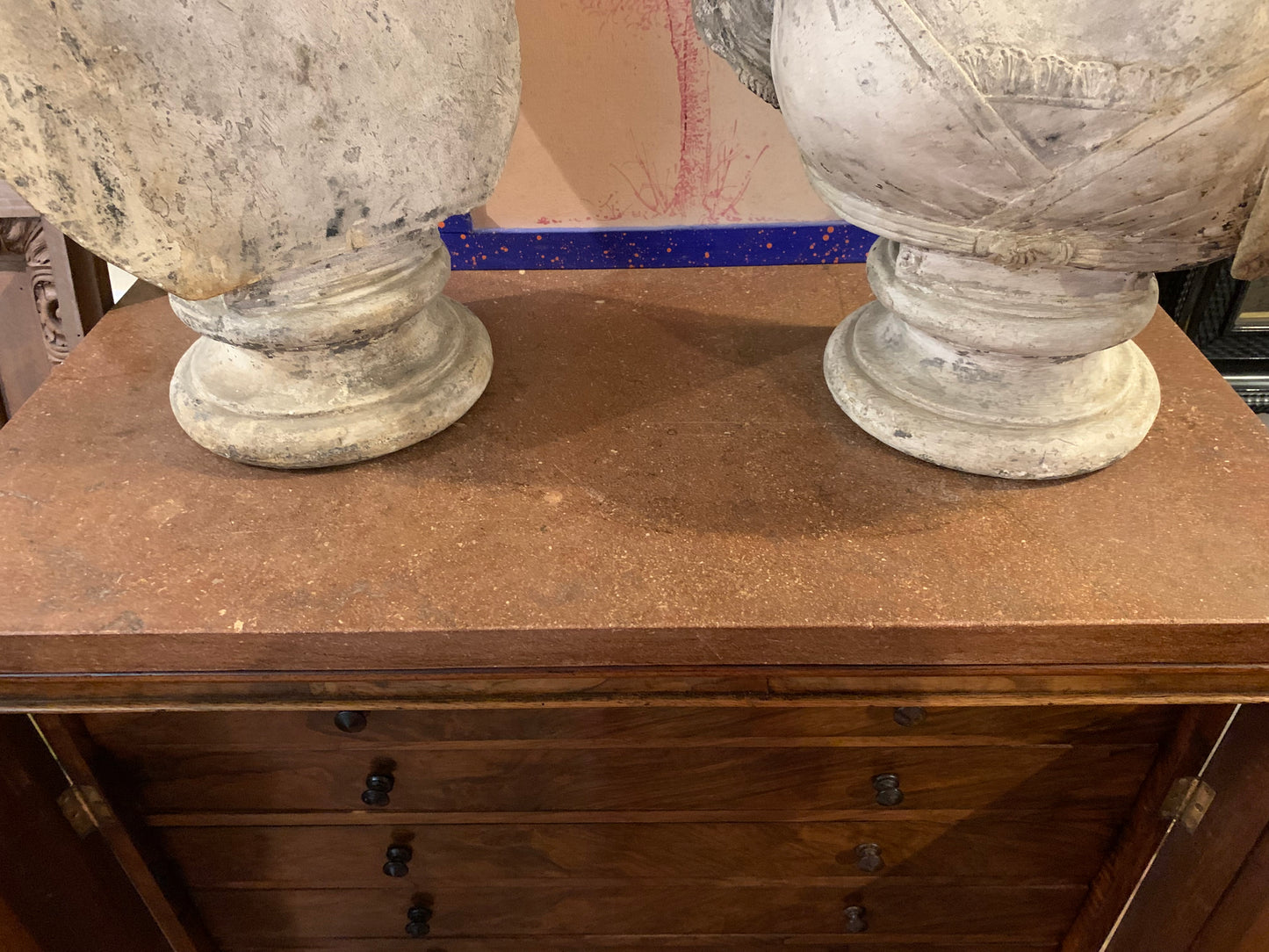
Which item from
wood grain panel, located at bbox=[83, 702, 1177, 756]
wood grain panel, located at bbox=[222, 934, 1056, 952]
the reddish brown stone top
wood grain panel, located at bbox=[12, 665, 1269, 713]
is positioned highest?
the reddish brown stone top

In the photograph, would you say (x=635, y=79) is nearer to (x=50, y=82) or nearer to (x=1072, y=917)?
(x=50, y=82)

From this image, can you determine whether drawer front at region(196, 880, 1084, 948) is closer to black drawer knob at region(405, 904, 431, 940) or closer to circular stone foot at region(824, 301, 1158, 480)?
black drawer knob at region(405, 904, 431, 940)

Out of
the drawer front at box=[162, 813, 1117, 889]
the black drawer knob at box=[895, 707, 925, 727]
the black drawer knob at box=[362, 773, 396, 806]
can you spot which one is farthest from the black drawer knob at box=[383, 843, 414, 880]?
the black drawer knob at box=[895, 707, 925, 727]

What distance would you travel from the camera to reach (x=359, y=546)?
0.82 m

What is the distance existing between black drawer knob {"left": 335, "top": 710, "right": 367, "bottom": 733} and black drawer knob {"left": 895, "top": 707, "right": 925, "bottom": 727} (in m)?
0.51

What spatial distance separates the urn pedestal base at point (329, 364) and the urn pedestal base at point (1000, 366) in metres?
0.44

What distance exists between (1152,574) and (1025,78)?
1.46 ft

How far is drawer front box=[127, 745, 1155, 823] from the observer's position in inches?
35.5

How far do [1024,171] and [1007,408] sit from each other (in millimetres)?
301

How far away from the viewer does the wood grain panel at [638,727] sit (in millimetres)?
856

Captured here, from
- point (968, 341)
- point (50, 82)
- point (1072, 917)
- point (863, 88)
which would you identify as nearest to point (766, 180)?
point (968, 341)

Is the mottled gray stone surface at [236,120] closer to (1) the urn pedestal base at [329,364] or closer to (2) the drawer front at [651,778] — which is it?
(1) the urn pedestal base at [329,364]

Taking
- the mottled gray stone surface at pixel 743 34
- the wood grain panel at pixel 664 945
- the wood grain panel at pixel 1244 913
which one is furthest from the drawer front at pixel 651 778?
the mottled gray stone surface at pixel 743 34

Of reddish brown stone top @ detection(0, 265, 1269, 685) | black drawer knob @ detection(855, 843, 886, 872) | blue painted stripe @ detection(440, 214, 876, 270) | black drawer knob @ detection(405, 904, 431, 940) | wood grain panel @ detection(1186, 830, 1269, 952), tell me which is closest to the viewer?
reddish brown stone top @ detection(0, 265, 1269, 685)
